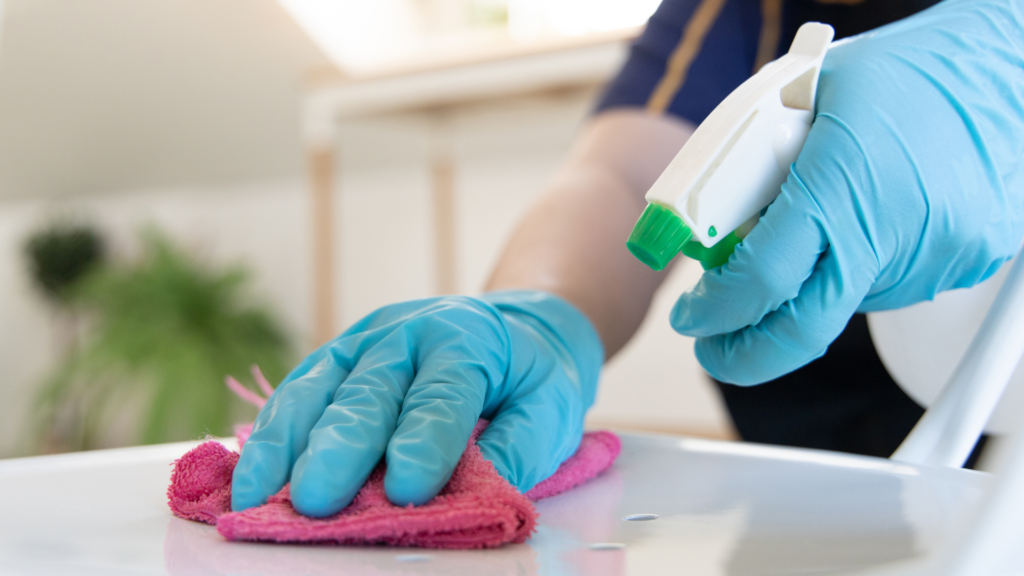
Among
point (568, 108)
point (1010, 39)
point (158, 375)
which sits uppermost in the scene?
point (1010, 39)

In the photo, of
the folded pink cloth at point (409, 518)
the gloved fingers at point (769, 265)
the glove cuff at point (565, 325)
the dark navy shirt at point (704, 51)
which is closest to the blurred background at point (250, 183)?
the dark navy shirt at point (704, 51)

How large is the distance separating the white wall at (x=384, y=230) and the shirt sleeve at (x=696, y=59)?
95 centimetres

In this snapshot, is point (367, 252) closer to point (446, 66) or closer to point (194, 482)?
point (446, 66)

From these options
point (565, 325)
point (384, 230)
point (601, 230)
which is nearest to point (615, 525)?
point (565, 325)

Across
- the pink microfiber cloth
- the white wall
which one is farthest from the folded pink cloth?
the white wall

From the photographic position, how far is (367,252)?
242cm

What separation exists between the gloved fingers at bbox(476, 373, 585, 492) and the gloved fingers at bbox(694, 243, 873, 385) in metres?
0.09

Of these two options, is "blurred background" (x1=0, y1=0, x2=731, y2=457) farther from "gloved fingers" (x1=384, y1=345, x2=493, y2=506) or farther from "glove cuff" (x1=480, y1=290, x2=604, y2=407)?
"gloved fingers" (x1=384, y1=345, x2=493, y2=506)

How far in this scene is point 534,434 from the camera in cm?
36

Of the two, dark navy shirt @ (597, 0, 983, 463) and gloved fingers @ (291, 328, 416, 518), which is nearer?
gloved fingers @ (291, 328, 416, 518)

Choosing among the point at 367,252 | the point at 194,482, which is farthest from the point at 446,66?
the point at 194,482

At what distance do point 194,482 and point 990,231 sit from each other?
1.36 feet

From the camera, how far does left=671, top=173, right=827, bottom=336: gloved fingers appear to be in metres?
0.34

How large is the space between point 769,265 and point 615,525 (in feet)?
0.46
